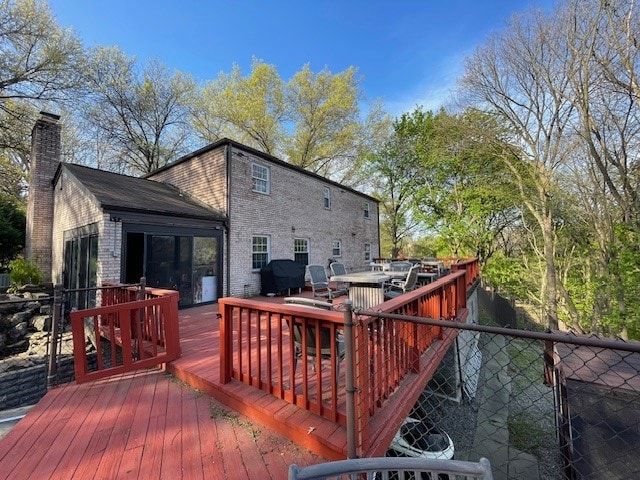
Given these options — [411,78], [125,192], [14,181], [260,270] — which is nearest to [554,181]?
[411,78]

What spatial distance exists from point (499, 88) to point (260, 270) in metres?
11.2

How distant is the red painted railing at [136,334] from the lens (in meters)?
3.33

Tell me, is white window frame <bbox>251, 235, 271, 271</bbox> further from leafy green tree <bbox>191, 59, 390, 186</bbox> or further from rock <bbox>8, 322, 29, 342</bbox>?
leafy green tree <bbox>191, 59, 390, 186</bbox>

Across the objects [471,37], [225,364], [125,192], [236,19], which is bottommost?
[225,364]

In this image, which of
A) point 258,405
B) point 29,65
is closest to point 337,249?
point 258,405

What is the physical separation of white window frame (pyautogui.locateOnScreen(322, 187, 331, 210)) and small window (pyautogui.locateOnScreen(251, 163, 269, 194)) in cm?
362

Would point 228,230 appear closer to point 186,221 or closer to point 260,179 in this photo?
point 186,221

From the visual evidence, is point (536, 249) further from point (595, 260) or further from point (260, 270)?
point (260, 270)

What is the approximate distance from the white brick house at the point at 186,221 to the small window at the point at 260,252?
1.4 inches

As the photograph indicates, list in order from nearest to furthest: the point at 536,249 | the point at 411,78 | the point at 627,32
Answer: the point at 627,32, the point at 536,249, the point at 411,78

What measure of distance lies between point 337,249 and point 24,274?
1174 cm

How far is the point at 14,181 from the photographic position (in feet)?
52.7

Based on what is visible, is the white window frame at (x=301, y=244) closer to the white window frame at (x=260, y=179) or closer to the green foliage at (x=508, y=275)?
the white window frame at (x=260, y=179)

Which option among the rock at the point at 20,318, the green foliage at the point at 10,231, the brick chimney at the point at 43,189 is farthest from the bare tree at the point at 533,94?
the green foliage at the point at 10,231
